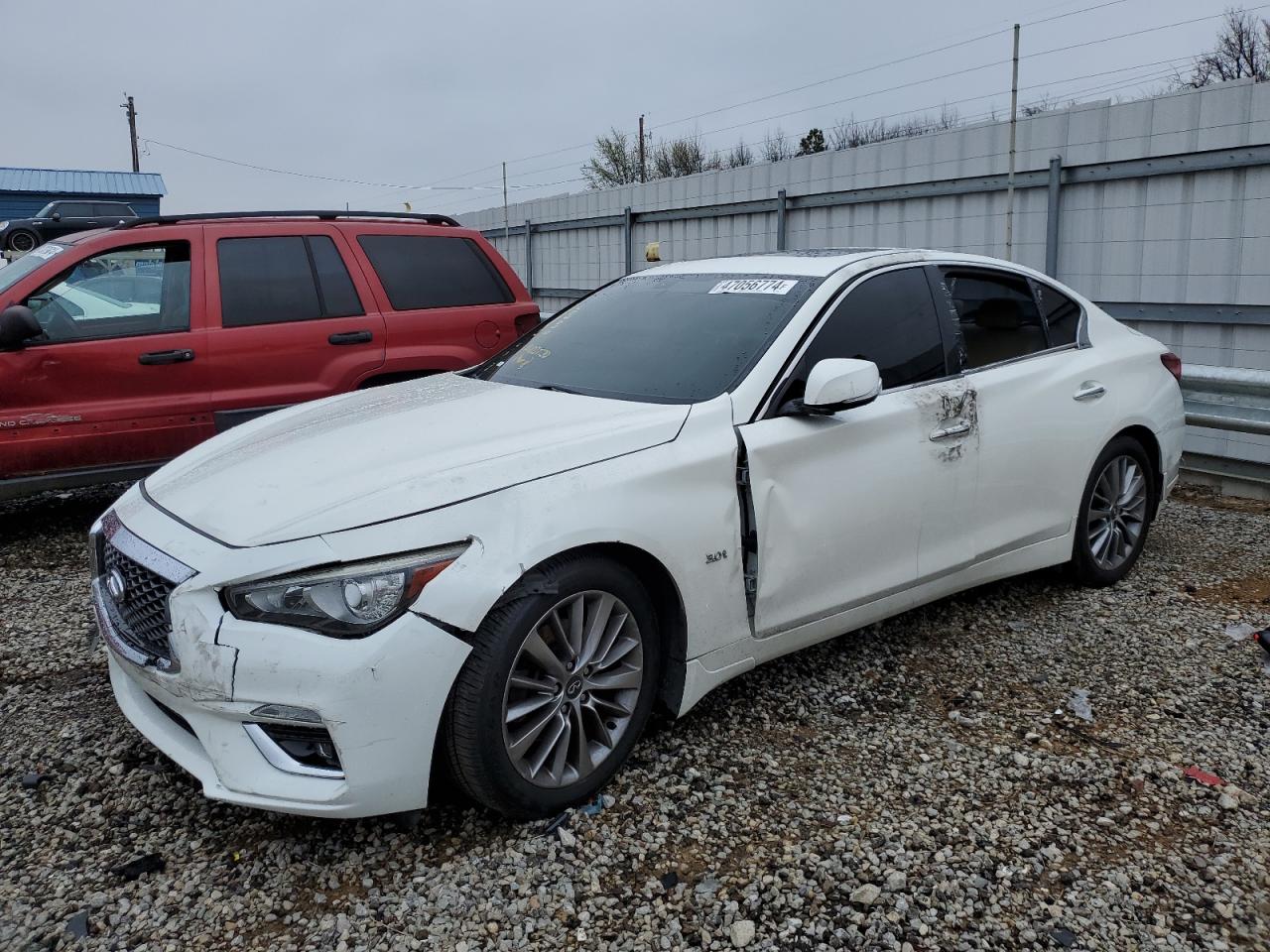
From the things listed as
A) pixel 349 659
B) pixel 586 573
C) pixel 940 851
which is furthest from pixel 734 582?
pixel 349 659

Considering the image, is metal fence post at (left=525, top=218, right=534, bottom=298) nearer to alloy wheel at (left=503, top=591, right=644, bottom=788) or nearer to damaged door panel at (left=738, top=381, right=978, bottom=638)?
damaged door panel at (left=738, top=381, right=978, bottom=638)

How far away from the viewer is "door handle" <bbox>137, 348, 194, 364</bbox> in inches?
235

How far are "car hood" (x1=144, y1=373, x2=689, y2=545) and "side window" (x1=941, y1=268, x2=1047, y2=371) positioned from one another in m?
1.55

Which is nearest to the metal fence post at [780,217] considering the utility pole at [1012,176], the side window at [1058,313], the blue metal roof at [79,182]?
the utility pole at [1012,176]

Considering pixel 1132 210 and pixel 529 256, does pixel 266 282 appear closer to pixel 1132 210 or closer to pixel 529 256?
pixel 1132 210

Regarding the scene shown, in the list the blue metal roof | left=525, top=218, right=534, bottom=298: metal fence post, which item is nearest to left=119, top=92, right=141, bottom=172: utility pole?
the blue metal roof

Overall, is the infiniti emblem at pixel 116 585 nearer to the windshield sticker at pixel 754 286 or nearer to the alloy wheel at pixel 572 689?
the alloy wheel at pixel 572 689

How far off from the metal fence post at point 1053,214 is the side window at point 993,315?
157 inches

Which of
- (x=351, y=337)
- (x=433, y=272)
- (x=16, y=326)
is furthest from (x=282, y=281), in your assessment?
(x=16, y=326)

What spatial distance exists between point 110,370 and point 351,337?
1374 mm

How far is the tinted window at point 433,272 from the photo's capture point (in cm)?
676

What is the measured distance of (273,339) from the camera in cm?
628

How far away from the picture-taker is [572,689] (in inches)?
117

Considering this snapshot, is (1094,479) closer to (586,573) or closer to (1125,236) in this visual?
(586,573)
